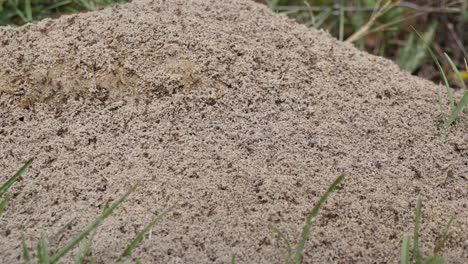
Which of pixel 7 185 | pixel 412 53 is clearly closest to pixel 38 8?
pixel 7 185

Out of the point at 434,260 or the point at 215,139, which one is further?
the point at 215,139

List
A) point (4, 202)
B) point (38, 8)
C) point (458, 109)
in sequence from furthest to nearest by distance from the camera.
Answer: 1. point (38, 8)
2. point (458, 109)
3. point (4, 202)

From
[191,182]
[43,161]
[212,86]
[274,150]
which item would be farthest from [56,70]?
[274,150]

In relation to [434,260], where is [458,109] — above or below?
above

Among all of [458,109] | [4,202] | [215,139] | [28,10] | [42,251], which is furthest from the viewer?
[28,10]

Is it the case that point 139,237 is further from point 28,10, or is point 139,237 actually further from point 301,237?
point 28,10

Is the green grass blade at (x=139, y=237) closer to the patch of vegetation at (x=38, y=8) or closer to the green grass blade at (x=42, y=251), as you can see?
the green grass blade at (x=42, y=251)
